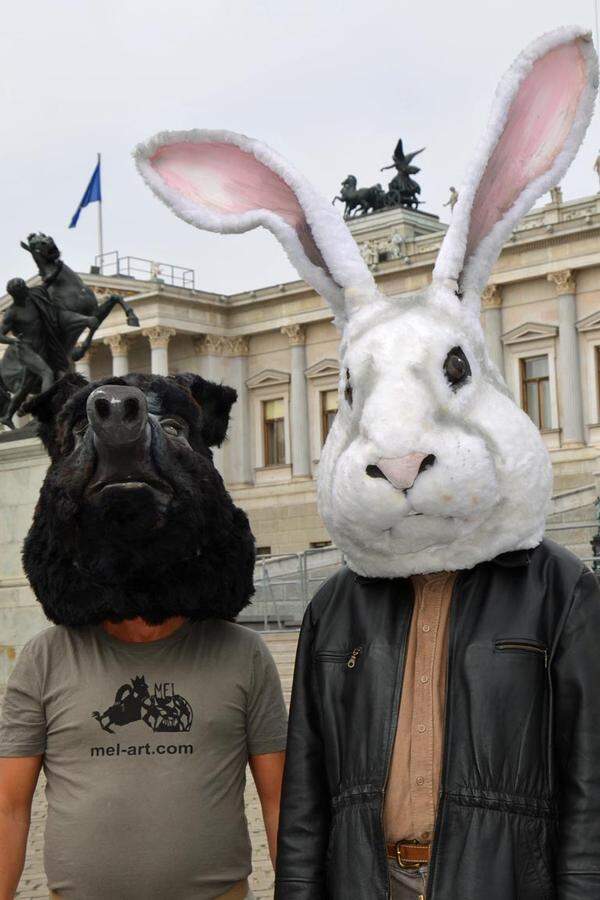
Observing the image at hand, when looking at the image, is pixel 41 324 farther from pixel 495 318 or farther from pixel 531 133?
pixel 495 318

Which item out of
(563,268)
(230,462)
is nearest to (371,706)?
(563,268)

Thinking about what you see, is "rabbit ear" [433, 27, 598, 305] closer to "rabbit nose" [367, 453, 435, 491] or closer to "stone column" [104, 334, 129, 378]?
"rabbit nose" [367, 453, 435, 491]

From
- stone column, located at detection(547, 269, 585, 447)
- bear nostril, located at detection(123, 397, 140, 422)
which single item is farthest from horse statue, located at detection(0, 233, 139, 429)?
stone column, located at detection(547, 269, 585, 447)

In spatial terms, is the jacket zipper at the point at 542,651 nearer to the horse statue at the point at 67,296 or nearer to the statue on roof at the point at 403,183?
the horse statue at the point at 67,296

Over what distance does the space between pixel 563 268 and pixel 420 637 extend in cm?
3505

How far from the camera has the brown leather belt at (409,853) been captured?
8.41 ft

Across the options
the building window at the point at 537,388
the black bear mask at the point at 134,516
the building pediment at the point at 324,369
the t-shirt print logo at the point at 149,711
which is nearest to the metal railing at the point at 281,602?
the black bear mask at the point at 134,516

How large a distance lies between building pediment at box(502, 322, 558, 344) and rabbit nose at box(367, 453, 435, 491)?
35.7 metres

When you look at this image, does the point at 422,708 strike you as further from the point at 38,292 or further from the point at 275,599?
the point at 275,599

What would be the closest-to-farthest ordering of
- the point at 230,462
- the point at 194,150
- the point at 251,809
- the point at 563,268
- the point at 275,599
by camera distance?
the point at 194,150
the point at 251,809
the point at 275,599
the point at 563,268
the point at 230,462

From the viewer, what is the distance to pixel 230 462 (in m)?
44.8

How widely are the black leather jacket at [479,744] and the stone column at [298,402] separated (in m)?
40.2

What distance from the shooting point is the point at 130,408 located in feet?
8.71

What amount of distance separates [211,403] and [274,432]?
4190 cm
